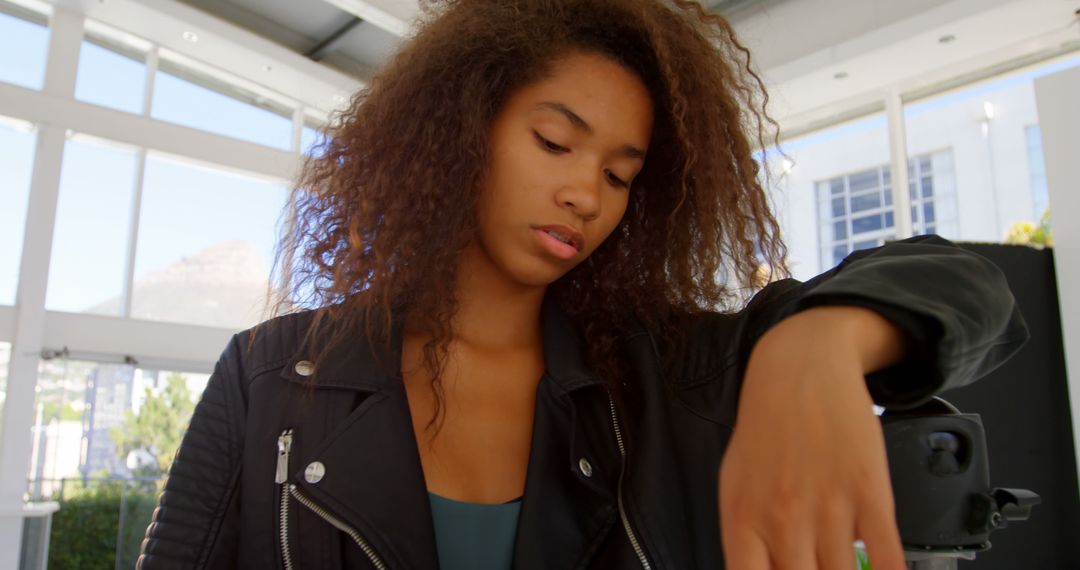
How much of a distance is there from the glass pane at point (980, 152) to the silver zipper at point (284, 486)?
530 cm

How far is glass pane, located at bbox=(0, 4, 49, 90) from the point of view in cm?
655

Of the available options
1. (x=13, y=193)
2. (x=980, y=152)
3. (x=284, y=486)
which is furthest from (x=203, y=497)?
(x=13, y=193)

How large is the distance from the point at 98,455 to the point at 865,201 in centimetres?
628

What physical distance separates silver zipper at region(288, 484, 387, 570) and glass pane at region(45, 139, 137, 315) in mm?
6663

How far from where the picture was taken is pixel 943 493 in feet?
1.62

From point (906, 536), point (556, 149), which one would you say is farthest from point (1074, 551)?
point (906, 536)

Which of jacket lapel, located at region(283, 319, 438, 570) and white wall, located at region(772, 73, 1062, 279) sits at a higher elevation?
white wall, located at region(772, 73, 1062, 279)

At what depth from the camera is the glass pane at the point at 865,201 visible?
604cm

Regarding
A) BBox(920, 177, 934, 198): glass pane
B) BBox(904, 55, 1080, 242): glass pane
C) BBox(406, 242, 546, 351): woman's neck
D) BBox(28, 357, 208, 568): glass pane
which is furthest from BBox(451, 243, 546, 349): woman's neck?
BBox(28, 357, 208, 568): glass pane

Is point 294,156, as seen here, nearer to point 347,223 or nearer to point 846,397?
point 347,223

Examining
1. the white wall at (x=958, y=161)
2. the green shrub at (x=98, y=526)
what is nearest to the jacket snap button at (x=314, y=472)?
the white wall at (x=958, y=161)

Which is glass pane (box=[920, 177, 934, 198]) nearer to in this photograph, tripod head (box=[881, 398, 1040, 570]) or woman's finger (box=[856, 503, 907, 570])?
tripod head (box=[881, 398, 1040, 570])

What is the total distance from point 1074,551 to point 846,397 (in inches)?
97.9

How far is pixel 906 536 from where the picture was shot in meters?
0.49
